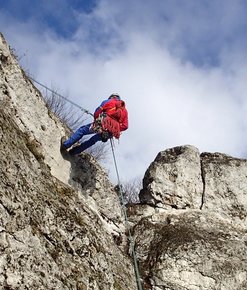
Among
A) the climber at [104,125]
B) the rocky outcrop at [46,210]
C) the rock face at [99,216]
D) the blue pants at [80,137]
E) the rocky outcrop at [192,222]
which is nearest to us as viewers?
the rocky outcrop at [46,210]

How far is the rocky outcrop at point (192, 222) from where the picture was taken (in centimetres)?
1092

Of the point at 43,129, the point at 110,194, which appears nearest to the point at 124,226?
the point at 110,194

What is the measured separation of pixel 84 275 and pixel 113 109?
201 inches

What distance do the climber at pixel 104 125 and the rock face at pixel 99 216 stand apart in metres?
0.43

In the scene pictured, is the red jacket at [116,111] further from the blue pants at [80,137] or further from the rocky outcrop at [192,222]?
the rocky outcrop at [192,222]

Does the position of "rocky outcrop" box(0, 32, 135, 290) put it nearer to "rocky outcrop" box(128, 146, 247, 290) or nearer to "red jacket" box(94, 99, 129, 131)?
"rocky outcrop" box(128, 146, 247, 290)

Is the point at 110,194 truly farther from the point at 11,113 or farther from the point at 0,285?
the point at 0,285

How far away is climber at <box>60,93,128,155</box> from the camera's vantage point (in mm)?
11656

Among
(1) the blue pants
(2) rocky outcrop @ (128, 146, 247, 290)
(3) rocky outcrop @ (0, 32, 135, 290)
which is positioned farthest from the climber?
(2) rocky outcrop @ (128, 146, 247, 290)

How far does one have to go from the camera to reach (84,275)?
8.20 metres

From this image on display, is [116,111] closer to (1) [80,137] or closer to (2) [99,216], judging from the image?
(1) [80,137]

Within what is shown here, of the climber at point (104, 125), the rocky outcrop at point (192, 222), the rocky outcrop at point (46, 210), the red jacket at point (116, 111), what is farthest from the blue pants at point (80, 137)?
the rocky outcrop at point (192, 222)

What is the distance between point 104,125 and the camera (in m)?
11.6

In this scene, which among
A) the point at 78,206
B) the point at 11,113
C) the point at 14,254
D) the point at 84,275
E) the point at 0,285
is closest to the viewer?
the point at 0,285
